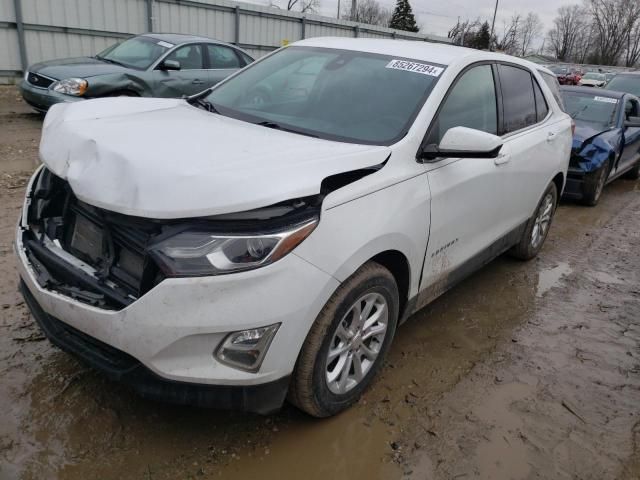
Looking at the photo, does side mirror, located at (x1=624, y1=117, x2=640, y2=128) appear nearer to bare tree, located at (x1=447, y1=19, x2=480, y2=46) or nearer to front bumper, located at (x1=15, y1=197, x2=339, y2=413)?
front bumper, located at (x1=15, y1=197, x2=339, y2=413)

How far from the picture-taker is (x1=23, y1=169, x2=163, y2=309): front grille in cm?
216

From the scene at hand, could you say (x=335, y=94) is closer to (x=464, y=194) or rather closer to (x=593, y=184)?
(x=464, y=194)

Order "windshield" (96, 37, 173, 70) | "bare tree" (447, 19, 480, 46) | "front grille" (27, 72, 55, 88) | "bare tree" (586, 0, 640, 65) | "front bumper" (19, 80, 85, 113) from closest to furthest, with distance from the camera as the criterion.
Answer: "front bumper" (19, 80, 85, 113) < "front grille" (27, 72, 55, 88) < "windshield" (96, 37, 173, 70) < "bare tree" (447, 19, 480, 46) < "bare tree" (586, 0, 640, 65)

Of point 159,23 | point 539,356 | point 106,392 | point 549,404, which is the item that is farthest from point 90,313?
point 159,23

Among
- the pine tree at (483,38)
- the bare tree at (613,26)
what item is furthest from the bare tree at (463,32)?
the bare tree at (613,26)

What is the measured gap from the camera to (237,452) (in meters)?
2.44

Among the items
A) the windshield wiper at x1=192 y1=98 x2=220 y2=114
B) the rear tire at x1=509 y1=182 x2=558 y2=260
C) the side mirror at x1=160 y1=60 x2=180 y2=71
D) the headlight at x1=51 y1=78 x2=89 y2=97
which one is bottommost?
the rear tire at x1=509 y1=182 x2=558 y2=260

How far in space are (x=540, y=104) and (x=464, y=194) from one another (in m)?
1.92

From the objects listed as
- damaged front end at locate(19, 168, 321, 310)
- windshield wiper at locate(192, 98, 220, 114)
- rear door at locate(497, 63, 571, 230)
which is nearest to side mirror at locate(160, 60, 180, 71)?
windshield wiper at locate(192, 98, 220, 114)

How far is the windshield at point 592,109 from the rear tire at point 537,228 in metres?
3.64

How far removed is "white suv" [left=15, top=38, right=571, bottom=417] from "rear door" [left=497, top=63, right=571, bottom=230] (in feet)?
1.17

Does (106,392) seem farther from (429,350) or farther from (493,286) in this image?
(493,286)

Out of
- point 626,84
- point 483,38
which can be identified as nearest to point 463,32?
point 483,38

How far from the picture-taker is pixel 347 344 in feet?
8.49
